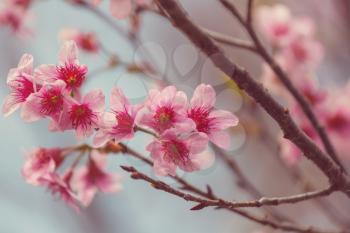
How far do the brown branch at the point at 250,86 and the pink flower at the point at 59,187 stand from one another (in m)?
0.42

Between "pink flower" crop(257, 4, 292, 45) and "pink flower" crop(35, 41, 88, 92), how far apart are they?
1.09 m

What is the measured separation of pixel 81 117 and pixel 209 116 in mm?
216

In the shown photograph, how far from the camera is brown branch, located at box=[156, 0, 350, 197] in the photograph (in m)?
0.91

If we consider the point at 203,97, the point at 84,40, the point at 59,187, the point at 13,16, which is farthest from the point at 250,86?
the point at 13,16

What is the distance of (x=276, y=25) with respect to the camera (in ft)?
6.36

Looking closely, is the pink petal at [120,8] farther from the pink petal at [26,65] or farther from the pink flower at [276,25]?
the pink flower at [276,25]

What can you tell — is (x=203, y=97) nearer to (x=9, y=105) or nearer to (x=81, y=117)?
(x=81, y=117)

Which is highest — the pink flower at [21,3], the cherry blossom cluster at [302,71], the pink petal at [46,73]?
the cherry blossom cluster at [302,71]

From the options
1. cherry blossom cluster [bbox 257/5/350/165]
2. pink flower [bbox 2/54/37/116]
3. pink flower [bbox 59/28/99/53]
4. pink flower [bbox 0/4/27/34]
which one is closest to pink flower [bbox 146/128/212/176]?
pink flower [bbox 2/54/37/116]

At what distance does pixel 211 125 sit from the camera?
974 millimetres

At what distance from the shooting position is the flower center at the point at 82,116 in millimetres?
930

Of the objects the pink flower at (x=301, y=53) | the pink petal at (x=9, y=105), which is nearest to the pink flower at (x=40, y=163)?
the pink petal at (x=9, y=105)

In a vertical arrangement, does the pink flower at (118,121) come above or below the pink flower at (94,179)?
below

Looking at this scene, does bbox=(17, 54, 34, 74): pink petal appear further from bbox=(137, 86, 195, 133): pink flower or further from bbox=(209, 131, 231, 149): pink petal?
bbox=(209, 131, 231, 149): pink petal
